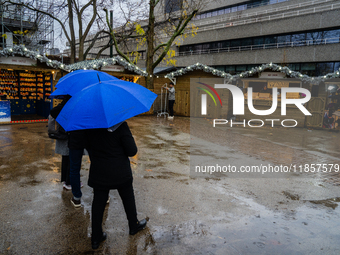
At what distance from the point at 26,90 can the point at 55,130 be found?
1342 cm

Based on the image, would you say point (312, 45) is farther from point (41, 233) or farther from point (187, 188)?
point (41, 233)

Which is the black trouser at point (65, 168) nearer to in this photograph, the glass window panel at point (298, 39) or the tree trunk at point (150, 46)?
the tree trunk at point (150, 46)

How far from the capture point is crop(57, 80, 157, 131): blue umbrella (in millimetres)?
2771

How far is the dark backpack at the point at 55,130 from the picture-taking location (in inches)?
183

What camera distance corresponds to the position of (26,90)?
16094 mm

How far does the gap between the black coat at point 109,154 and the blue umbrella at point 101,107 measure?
347mm

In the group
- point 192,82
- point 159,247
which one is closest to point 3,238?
point 159,247

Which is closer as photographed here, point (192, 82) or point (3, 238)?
point (3, 238)

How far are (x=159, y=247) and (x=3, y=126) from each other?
11.3 meters

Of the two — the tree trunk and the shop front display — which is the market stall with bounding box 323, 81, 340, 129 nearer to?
the tree trunk

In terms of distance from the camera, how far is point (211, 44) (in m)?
36.1

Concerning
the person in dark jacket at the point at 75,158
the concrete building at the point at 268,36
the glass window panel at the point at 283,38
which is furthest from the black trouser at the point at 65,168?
the glass window panel at the point at 283,38

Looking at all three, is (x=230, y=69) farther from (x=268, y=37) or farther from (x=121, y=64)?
(x=121, y=64)

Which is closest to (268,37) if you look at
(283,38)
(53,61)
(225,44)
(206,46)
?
(283,38)
